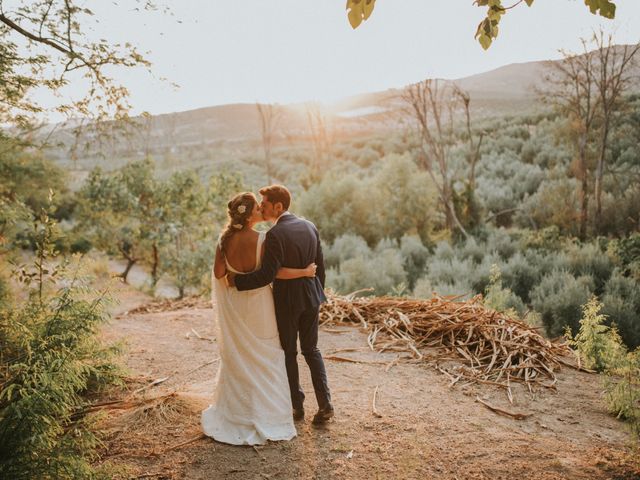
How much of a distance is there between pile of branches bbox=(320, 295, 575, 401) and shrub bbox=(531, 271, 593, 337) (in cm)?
212

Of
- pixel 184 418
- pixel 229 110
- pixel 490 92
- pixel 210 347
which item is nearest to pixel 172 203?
pixel 210 347

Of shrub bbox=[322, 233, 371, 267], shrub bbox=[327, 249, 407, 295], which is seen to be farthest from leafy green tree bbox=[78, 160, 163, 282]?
shrub bbox=[327, 249, 407, 295]

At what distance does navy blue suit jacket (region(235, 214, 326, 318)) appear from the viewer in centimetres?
379

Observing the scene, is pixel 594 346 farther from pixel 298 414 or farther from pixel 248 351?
pixel 248 351

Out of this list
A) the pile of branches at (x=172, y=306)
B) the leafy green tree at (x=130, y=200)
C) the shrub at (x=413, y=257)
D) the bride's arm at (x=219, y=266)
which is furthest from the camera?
the leafy green tree at (x=130, y=200)

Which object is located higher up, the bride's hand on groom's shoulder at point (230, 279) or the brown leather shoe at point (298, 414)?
the bride's hand on groom's shoulder at point (230, 279)

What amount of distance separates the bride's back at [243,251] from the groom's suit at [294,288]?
107 millimetres

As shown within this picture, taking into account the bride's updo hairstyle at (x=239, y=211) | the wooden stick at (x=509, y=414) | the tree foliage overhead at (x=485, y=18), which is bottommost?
the wooden stick at (x=509, y=414)

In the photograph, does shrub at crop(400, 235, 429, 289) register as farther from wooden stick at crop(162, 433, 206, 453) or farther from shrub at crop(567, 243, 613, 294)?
wooden stick at crop(162, 433, 206, 453)

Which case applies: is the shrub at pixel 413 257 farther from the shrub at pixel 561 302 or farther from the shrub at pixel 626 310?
the shrub at pixel 626 310

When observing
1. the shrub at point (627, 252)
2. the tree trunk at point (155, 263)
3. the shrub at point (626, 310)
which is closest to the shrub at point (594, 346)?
the shrub at point (626, 310)

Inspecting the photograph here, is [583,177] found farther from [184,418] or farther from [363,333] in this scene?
[184,418]

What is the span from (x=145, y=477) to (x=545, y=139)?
27934 millimetres

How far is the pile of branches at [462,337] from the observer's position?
5613 millimetres
